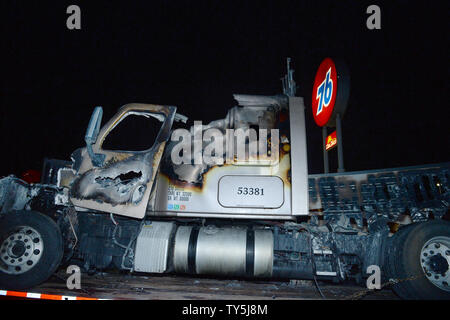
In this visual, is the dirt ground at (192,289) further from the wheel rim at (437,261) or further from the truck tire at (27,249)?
the wheel rim at (437,261)

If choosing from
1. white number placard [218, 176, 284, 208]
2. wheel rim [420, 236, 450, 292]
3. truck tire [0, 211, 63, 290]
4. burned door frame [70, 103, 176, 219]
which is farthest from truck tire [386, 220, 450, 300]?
truck tire [0, 211, 63, 290]

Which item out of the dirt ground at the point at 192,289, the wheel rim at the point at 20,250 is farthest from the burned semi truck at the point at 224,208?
the dirt ground at the point at 192,289

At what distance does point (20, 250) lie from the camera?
3959mm

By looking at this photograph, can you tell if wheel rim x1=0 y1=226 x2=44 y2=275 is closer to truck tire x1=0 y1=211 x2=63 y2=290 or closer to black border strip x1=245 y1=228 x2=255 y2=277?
truck tire x1=0 y1=211 x2=63 y2=290

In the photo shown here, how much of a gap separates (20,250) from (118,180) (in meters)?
1.62

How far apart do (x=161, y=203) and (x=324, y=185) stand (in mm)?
2459

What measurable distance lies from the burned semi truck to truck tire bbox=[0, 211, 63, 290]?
1cm

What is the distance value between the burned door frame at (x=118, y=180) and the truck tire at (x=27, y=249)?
57 cm

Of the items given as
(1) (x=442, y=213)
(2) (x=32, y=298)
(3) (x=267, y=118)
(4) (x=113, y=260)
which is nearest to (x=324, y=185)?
(3) (x=267, y=118)

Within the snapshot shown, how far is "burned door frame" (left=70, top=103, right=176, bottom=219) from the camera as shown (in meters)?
4.14

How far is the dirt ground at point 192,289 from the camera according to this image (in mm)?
4047

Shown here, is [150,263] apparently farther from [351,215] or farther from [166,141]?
[351,215]

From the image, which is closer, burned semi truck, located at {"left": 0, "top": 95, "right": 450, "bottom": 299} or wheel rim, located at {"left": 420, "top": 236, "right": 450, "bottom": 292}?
wheel rim, located at {"left": 420, "top": 236, "right": 450, "bottom": 292}

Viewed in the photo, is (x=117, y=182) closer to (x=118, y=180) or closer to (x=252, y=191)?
(x=118, y=180)
